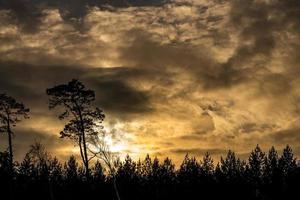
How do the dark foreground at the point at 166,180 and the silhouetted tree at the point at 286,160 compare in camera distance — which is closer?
the dark foreground at the point at 166,180

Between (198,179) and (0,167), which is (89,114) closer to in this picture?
(0,167)

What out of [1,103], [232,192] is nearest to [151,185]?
[232,192]

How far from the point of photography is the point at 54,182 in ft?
350

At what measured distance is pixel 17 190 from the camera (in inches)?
3725

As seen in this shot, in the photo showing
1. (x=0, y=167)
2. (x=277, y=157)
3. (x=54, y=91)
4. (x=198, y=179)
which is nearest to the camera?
(x=54, y=91)

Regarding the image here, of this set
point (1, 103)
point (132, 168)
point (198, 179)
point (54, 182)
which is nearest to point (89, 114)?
point (1, 103)

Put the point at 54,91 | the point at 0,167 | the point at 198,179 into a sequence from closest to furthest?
the point at 54,91 < the point at 0,167 < the point at 198,179

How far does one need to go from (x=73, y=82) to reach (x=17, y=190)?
48.2 meters

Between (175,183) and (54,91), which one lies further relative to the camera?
(175,183)

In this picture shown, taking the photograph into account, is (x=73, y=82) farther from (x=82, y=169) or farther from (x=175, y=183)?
(x=82, y=169)

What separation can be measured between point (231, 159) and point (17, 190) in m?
64.9

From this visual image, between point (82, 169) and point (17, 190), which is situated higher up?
point (82, 169)

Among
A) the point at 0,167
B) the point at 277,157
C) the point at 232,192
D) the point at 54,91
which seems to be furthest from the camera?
the point at 277,157

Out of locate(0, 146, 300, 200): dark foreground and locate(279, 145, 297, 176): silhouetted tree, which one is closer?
locate(0, 146, 300, 200): dark foreground
